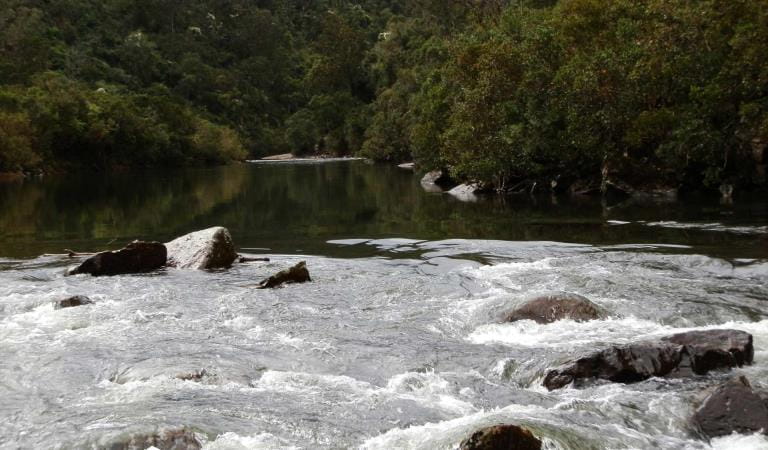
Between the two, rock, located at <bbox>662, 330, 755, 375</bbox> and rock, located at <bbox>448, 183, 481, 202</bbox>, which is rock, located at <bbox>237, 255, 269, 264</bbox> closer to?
rock, located at <bbox>662, 330, 755, 375</bbox>

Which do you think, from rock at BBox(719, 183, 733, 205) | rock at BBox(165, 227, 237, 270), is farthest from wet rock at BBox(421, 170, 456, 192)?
rock at BBox(165, 227, 237, 270)

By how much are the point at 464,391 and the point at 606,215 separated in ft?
63.2

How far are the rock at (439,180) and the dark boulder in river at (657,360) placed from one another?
38.7 m

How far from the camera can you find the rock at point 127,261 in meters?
17.5

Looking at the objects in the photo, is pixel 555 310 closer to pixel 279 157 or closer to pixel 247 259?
pixel 247 259

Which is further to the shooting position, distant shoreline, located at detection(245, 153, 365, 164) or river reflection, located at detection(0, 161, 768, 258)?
distant shoreline, located at detection(245, 153, 365, 164)

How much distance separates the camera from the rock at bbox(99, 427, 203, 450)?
24.3ft

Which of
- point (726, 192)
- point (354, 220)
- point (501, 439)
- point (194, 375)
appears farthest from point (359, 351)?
point (726, 192)

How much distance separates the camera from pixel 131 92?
101 metres

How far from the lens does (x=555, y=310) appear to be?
12.4m

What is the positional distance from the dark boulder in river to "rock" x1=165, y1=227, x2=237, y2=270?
11.2 meters

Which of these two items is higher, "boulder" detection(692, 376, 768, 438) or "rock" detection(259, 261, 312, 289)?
"rock" detection(259, 261, 312, 289)

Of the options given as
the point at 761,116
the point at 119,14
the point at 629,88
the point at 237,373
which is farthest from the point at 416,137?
the point at 119,14

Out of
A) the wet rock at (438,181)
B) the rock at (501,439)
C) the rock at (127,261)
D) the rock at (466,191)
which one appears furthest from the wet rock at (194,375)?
the wet rock at (438,181)
